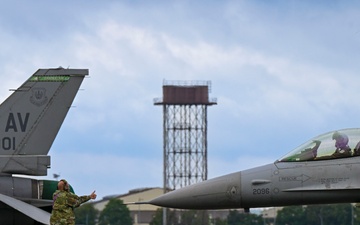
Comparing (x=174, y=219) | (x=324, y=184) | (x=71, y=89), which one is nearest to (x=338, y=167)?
(x=324, y=184)

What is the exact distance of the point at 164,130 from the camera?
303 feet

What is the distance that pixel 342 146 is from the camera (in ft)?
66.9

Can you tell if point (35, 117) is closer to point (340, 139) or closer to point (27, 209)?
point (27, 209)

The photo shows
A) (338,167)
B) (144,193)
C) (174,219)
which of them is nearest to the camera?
(338,167)

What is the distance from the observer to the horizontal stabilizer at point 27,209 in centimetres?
1911

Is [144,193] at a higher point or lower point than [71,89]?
higher

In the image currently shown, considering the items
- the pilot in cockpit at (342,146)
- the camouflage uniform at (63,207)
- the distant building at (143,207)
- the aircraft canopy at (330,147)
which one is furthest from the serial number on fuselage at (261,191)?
the distant building at (143,207)

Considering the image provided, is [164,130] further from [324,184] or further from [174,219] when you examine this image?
[324,184]

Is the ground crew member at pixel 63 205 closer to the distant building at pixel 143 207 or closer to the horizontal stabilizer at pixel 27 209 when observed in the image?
the horizontal stabilizer at pixel 27 209

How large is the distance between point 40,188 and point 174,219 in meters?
57.9

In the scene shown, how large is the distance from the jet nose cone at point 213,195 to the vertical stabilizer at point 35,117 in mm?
2687

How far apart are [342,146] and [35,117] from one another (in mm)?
5847

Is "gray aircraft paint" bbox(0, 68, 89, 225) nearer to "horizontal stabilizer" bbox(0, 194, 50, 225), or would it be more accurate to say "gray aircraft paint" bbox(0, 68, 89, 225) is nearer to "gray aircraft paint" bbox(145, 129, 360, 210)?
"horizontal stabilizer" bbox(0, 194, 50, 225)

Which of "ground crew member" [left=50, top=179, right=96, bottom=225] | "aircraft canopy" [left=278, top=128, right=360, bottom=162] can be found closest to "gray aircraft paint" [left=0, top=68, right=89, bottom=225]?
"ground crew member" [left=50, top=179, right=96, bottom=225]
